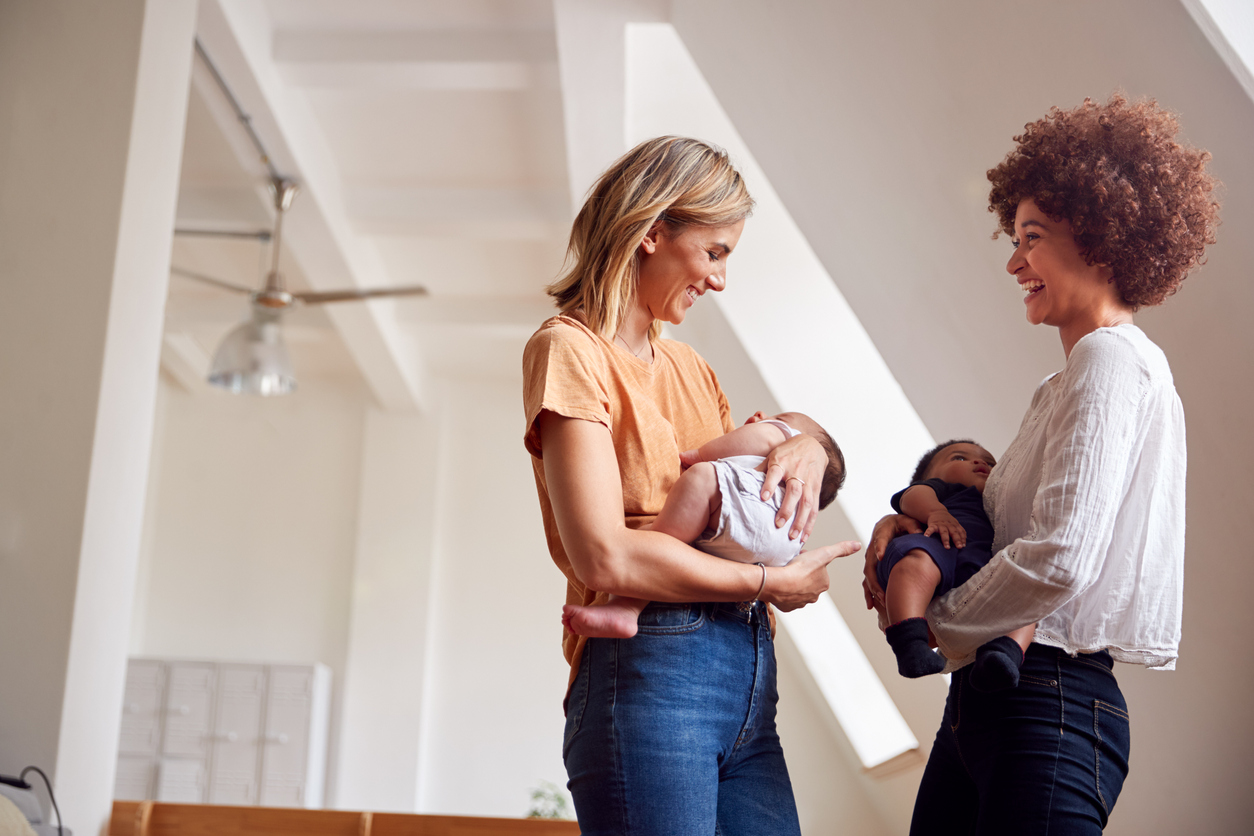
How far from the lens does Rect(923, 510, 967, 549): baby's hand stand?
1.42 metres

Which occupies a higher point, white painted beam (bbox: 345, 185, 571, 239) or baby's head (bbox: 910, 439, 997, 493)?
white painted beam (bbox: 345, 185, 571, 239)

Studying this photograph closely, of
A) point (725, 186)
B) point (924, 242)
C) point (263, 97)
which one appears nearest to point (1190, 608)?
point (924, 242)

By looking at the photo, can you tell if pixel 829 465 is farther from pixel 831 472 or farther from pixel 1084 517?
pixel 1084 517

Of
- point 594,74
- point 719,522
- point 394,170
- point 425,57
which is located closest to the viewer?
point 719,522

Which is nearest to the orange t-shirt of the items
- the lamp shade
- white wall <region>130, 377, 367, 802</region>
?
the lamp shade

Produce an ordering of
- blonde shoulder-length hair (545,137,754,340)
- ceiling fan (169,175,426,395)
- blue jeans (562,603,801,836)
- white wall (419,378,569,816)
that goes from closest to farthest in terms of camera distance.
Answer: blue jeans (562,603,801,836), blonde shoulder-length hair (545,137,754,340), ceiling fan (169,175,426,395), white wall (419,378,569,816)

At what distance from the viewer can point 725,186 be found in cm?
150

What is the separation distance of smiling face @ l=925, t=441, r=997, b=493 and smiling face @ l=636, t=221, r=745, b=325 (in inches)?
19.6

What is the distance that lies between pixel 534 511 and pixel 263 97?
15.5ft

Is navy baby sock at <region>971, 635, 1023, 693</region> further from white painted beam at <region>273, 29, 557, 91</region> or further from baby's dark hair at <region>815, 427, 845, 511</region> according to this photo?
white painted beam at <region>273, 29, 557, 91</region>

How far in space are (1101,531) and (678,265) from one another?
0.64 metres

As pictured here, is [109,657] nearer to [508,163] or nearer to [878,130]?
[878,130]

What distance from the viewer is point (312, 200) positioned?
17.8ft

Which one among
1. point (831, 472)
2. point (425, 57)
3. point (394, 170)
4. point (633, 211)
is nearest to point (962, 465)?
point (831, 472)
